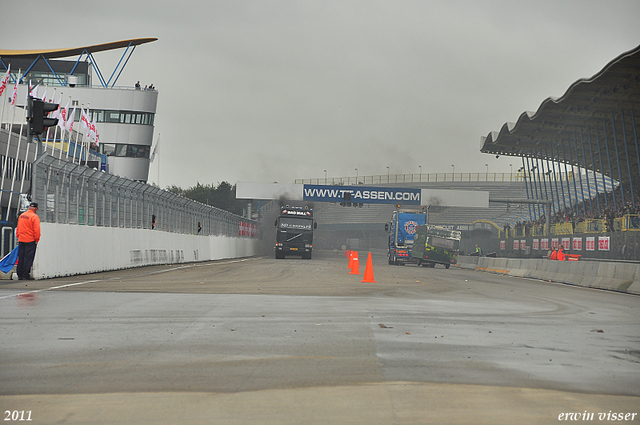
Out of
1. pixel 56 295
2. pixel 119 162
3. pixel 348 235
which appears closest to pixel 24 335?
pixel 56 295

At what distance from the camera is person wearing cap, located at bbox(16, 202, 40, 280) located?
15.7 meters

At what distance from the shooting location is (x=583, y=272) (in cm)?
2350

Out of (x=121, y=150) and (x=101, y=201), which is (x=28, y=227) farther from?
(x=121, y=150)

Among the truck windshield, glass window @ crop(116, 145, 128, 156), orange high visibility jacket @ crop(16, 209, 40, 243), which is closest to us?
orange high visibility jacket @ crop(16, 209, 40, 243)

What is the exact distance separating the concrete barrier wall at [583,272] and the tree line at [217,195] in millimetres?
92904

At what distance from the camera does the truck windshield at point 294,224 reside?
5588 cm

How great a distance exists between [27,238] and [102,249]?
6.37 meters

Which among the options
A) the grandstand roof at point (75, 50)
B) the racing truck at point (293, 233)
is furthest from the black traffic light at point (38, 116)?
the grandstand roof at point (75, 50)

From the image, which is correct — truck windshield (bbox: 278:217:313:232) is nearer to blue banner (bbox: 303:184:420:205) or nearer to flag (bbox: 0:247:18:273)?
blue banner (bbox: 303:184:420:205)

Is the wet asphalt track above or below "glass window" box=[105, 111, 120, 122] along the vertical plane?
below

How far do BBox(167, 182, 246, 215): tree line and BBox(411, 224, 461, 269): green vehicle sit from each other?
81650 mm

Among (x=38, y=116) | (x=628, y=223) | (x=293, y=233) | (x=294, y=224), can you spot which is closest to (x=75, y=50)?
(x=294, y=224)

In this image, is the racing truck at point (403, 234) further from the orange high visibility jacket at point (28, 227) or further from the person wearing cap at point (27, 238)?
the orange high visibility jacket at point (28, 227)

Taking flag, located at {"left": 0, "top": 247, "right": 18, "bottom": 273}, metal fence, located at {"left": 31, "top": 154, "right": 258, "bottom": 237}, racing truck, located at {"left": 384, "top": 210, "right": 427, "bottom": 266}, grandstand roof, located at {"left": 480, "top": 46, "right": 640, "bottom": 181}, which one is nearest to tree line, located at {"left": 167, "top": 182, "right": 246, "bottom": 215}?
grandstand roof, located at {"left": 480, "top": 46, "right": 640, "bottom": 181}
